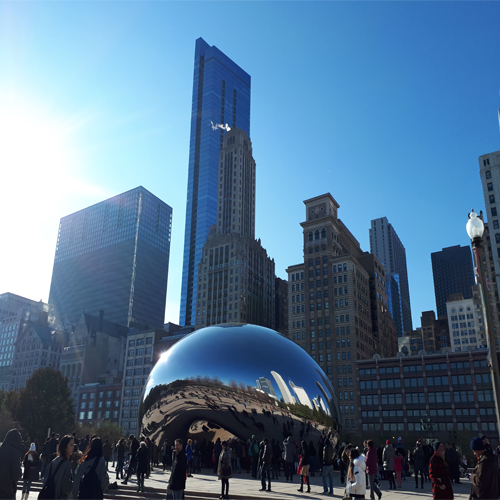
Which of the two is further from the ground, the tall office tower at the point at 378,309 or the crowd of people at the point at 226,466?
the tall office tower at the point at 378,309

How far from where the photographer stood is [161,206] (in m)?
198

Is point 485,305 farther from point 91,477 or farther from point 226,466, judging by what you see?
point 91,477

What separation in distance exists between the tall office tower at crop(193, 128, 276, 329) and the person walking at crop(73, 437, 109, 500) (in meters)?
110

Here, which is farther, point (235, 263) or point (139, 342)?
point (235, 263)

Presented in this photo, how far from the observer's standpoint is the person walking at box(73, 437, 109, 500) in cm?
776

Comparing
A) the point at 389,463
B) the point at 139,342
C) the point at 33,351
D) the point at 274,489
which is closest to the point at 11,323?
the point at 33,351

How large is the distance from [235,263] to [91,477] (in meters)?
119

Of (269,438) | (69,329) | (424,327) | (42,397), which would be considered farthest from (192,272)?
(269,438)

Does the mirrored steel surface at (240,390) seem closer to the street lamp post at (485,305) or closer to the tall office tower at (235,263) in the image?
the street lamp post at (485,305)

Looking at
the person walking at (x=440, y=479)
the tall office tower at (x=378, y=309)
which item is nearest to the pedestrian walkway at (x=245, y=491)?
the person walking at (x=440, y=479)

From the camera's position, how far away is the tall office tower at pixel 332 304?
99.0 m

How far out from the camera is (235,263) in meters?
127

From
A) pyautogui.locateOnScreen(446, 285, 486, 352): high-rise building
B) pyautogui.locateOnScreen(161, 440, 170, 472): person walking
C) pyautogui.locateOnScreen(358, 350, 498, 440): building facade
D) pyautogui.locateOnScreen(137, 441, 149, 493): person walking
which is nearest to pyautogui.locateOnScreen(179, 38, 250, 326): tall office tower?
pyautogui.locateOnScreen(358, 350, 498, 440): building facade

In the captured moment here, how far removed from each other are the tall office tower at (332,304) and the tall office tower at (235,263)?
18.4 m
